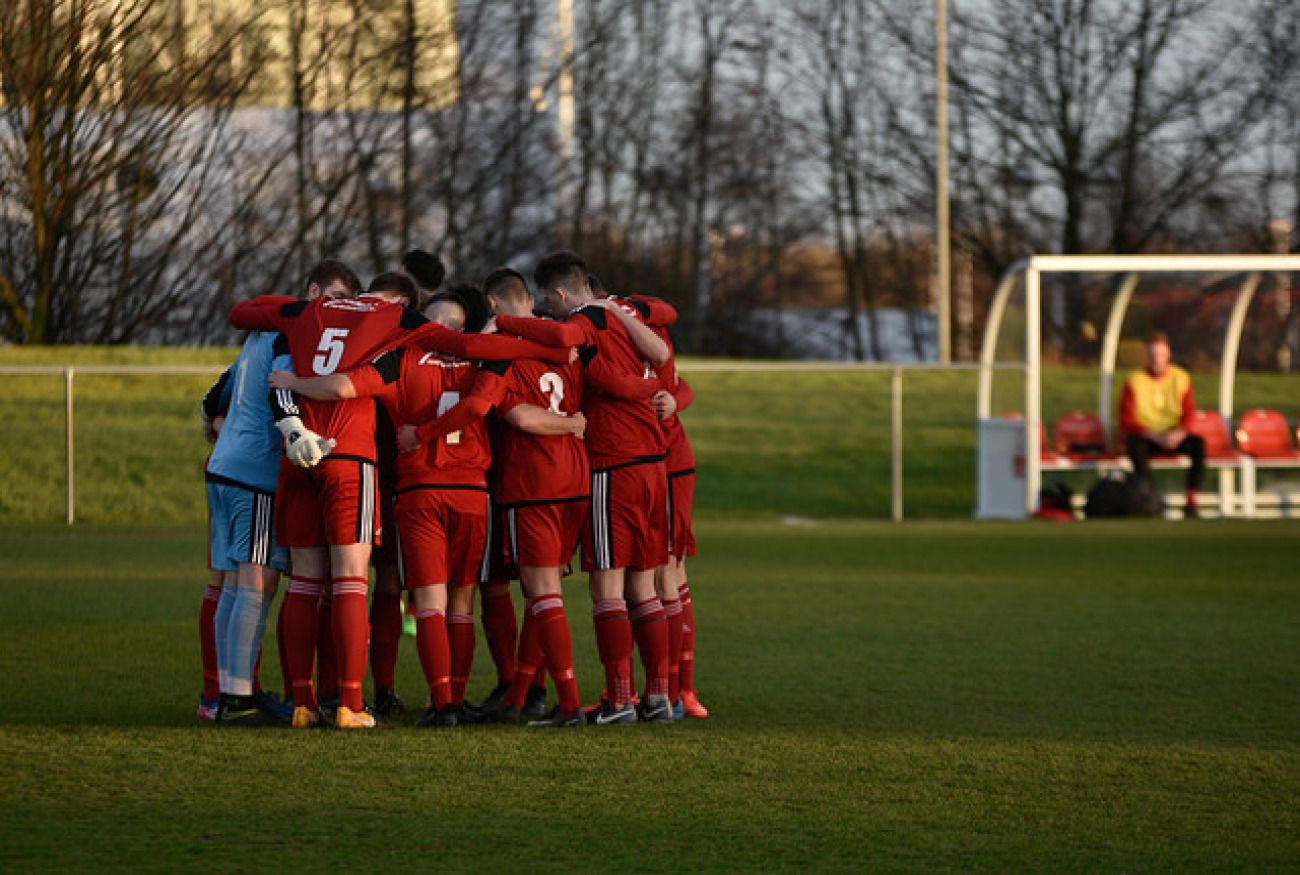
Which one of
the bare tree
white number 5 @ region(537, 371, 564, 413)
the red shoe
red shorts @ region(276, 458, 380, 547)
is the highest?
the bare tree

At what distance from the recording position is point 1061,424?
18078 mm

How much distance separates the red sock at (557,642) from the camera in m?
6.38

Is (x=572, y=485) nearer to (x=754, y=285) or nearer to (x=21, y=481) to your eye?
(x=21, y=481)

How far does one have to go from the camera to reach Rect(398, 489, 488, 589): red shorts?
634 cm

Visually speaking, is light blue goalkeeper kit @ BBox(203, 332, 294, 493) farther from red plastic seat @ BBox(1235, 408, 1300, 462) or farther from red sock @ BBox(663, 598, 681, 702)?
red plastic seat @ BBox(1235, 408, 1300, 462)

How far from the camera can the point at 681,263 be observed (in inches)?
1182

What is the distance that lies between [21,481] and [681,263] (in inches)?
580

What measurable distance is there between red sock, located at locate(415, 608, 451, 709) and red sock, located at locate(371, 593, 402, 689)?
50 centimetres

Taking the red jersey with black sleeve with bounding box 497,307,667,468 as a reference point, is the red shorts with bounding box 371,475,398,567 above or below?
below

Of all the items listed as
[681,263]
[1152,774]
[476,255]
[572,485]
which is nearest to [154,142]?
[476,255]

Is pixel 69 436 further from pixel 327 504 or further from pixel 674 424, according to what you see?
pixel 327 504

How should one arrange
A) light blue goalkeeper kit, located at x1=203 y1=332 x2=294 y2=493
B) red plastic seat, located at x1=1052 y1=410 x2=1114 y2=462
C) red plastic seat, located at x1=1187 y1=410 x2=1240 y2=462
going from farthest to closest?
red plastic seat, located at x1=1052 y1=410 x2=1114 y2=462 < red plastic seat, located at x1=1187 y1=410 x2=1240 y2=462 < light blue goalkeeper kit, located at x1=203 y1=332 x2=294 y2=493

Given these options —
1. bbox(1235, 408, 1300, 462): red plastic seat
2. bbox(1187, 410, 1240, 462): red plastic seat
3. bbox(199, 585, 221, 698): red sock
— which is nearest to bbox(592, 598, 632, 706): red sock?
bbox(199, 585, 221, 698): red sock

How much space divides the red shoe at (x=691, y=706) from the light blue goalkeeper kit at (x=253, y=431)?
1817 mm
